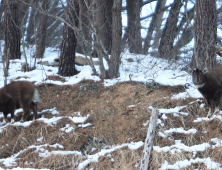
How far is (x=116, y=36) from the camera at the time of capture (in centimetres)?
1070

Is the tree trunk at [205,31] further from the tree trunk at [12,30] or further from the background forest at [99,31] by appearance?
the tree trunk at [12,30]

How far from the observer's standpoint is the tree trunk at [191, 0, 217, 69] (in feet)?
30.3

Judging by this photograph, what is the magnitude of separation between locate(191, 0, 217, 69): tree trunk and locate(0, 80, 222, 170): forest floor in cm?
152

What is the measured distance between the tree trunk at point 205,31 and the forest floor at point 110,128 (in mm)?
1519

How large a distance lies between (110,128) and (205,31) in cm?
442

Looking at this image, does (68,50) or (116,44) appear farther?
(68,50)

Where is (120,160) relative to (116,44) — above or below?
below

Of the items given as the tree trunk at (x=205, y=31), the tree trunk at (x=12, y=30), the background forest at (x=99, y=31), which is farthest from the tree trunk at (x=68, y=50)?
the tree trunk at (x=205, y=31)

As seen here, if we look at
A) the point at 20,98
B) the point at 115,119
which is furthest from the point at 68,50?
the point at 115,119

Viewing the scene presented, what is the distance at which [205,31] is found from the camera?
9.45m

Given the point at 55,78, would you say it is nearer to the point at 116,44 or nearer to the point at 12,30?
the point at 116,44

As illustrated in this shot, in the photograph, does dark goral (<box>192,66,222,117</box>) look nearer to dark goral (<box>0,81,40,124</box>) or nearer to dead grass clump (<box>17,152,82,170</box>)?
dead grass clump (<box>17,152,82,170</box>)

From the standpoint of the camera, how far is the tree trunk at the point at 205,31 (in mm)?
9242

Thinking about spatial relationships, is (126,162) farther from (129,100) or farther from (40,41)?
(40,41)
